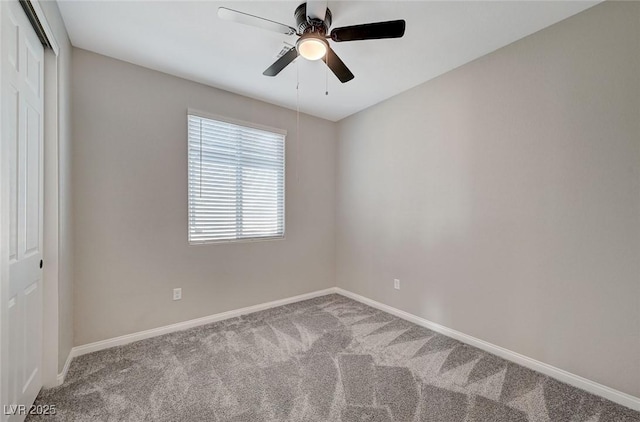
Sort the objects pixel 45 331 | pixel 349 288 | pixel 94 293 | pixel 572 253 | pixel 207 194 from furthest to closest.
Result: pixel 349 288, pixel 207 194, pixel 94 293, pixel 572 253, pixel 45 331

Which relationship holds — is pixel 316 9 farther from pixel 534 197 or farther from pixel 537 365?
pixel 537 365

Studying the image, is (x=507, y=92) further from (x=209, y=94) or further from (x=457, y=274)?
(x=209, y=94)

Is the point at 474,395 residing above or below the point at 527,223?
below

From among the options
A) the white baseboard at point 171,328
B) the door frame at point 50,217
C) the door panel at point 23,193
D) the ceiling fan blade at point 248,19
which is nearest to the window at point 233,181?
the white baseboard at point 171,328

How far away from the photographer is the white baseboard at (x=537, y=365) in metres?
1.77

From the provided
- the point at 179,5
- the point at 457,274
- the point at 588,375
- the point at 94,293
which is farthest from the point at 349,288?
the point at 179,5

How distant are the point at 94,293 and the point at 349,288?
293 cm

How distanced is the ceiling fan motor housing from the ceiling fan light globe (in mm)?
80

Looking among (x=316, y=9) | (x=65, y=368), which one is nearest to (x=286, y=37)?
(x=316, y=9)

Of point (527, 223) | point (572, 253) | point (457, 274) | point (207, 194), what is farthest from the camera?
point (207, 194)

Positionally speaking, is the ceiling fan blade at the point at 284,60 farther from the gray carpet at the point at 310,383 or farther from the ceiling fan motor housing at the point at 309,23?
the gray carpet at the point at 310,383

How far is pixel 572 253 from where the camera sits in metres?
1.97

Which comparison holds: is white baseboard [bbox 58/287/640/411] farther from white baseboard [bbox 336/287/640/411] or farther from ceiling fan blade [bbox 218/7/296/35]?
ceiling fan blade [bbox 218/7/296/35]

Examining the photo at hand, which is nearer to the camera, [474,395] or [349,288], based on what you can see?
[474,395]
